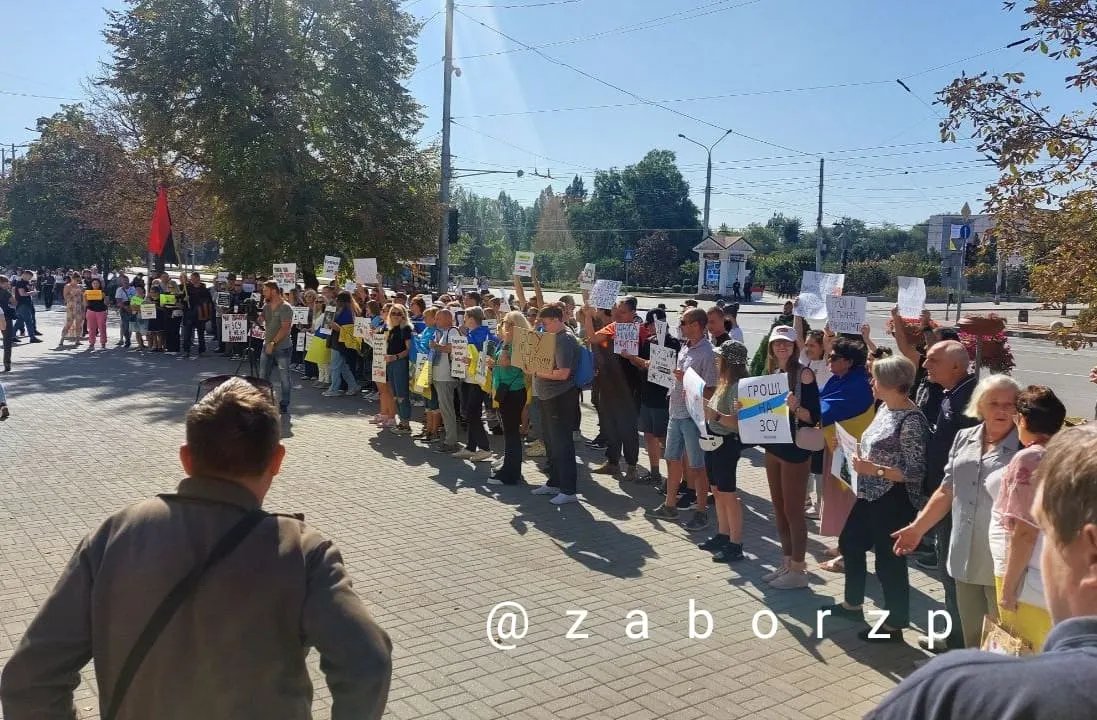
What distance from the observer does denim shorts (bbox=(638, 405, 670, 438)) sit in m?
9.30

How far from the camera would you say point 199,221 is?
118 feet

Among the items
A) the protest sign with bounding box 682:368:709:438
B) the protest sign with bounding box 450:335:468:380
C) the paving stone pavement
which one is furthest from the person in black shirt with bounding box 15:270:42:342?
the protest sign with bounding box 682:368:709:438

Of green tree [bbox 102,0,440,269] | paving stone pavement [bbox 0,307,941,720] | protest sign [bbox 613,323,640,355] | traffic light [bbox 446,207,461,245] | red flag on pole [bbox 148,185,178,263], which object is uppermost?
green tree [bbox 102,0,440,269]

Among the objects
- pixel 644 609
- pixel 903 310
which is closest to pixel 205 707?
pixel 644 609

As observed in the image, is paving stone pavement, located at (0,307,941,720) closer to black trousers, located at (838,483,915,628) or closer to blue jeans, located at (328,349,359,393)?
black trousers, located at (838,483,915,628)

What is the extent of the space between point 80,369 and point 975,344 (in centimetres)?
1630

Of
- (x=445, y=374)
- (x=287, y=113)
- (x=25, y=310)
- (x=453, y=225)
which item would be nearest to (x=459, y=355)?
(x=445, y=374)

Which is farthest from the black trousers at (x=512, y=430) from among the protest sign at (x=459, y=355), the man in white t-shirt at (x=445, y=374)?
the man in white t-shirt at (x=445, y=374)

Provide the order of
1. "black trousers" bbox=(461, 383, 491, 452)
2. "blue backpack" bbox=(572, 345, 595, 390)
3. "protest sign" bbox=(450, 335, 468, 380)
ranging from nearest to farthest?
"blue backpack" bbox=(572, 345, 595, 390) < "protest sign" bbox=(450, 335, 468, 380) < "black trousers" bbox=(461, 383, 491, 452)

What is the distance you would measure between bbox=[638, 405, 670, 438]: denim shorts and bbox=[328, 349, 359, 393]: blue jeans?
701 centimetres

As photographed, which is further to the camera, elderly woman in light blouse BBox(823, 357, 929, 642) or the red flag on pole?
the red flag on pole

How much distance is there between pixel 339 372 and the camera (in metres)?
14.8

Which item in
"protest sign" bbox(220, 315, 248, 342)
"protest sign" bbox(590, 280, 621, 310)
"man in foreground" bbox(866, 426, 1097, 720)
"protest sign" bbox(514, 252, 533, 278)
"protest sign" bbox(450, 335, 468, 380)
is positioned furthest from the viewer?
"protest sign" bbox(220, 315, 248, 342)

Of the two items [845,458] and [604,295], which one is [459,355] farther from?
[845,458]
